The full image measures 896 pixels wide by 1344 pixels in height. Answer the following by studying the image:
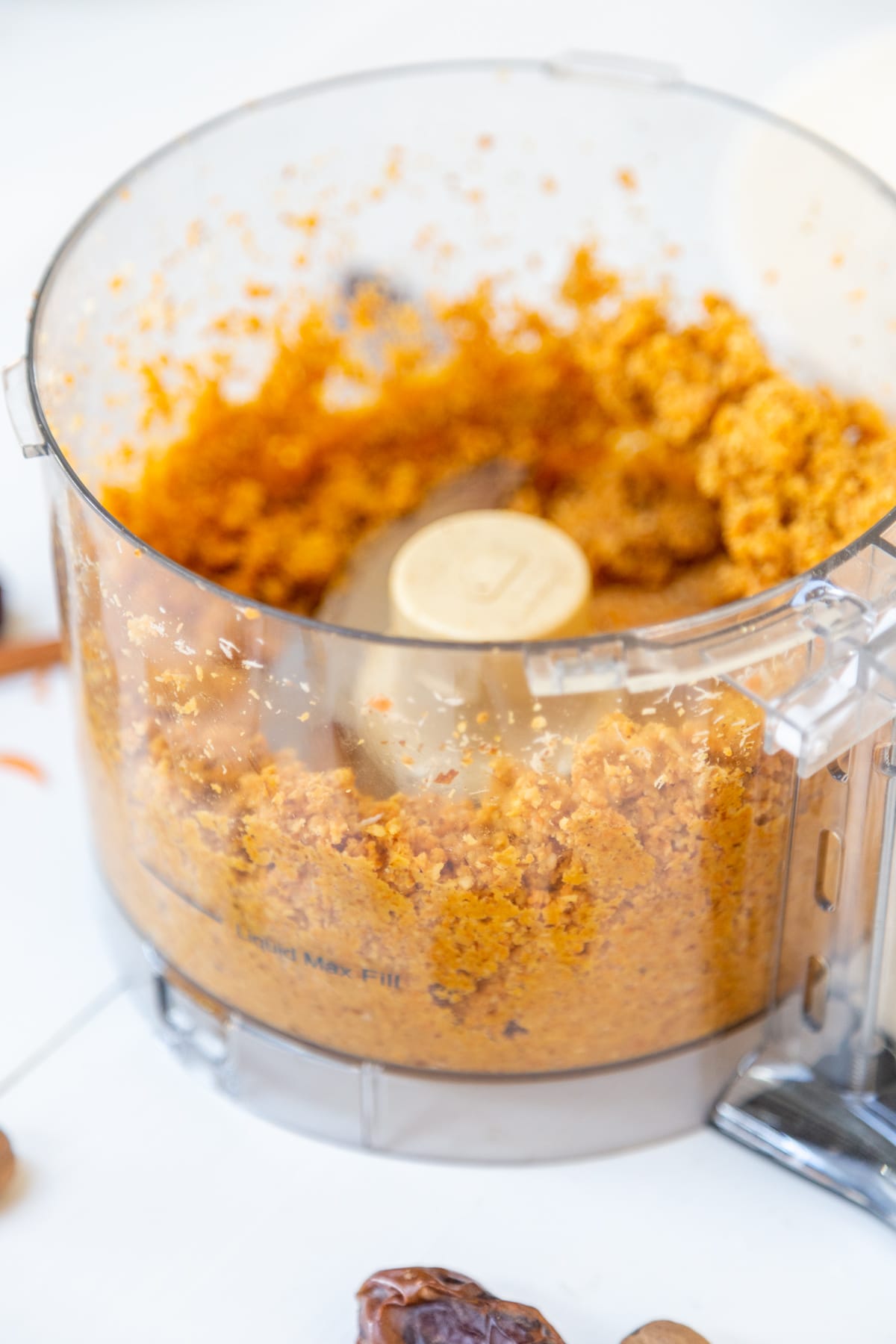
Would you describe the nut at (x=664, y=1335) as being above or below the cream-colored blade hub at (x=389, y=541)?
below

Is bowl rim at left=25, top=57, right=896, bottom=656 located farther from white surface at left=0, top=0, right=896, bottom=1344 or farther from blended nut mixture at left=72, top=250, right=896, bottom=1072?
white surface at left=0, top=0, right=896, bottom=1344

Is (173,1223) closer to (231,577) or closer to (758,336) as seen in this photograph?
Result: (231,577)

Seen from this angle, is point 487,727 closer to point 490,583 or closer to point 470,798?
point 470,798

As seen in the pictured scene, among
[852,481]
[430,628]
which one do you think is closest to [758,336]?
[852,481]

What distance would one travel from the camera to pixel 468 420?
2.98 feet

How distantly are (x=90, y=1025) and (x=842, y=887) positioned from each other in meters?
0.35

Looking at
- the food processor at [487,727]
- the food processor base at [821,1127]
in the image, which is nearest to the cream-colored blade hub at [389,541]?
the food processor at [487,727]

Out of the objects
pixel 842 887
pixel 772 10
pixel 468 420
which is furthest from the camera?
pixel 772 10

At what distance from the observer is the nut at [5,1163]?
2.15 ft

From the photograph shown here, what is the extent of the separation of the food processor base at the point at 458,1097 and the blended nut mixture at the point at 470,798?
0.04ft

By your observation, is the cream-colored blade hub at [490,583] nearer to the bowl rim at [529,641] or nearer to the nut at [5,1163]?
the bowl rim at [529,641]

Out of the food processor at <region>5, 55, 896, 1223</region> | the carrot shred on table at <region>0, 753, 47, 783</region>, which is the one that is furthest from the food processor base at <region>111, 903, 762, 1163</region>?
the carrot shred on table at <region>0, 753, 47, 783</region>

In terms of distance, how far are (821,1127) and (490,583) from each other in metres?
0.29

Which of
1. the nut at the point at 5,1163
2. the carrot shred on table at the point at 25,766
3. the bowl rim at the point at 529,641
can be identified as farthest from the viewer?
the carrot shred on table at the point at 25,766
